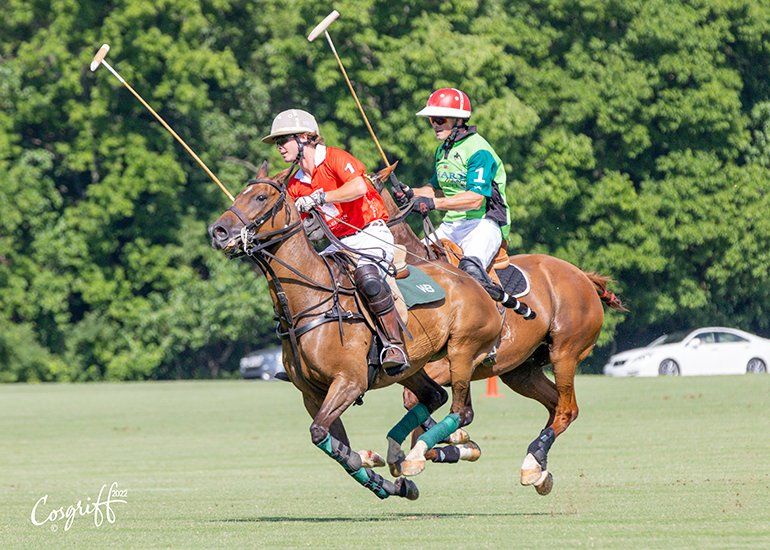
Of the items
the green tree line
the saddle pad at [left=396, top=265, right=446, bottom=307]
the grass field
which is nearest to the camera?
the grass field

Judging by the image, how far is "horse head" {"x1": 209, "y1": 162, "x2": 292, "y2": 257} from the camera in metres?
11.1

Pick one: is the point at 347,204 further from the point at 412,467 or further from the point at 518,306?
the point at 412,467

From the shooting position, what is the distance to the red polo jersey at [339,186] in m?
11.9

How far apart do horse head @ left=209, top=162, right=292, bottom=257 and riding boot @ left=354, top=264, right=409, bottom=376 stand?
2.17ft

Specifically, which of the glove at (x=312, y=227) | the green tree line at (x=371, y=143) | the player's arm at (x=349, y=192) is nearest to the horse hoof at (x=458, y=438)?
the glove at (x=312, y=227)

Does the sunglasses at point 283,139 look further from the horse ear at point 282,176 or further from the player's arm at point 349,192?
the player's arm at point 349,192

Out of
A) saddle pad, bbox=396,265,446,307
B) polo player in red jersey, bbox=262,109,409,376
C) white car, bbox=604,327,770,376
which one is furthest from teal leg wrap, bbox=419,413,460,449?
white car, bbox=604,327,770,376

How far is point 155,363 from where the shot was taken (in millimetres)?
43625

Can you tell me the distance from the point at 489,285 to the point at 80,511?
3821mm

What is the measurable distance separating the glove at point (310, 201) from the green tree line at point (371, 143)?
93.6 feet

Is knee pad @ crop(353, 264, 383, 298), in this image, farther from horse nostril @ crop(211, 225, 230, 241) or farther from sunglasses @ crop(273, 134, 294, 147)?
horse nostril @ crop(211, 225, 230, 241)

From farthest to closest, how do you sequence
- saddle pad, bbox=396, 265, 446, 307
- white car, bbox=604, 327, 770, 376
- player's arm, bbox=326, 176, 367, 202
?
white car, bbox=604, 327, 770, 376, saddle pad, bbox=396, 265, 446, 307, player's arm, bbox=326, 176, 367, 202

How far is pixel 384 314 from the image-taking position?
1183 cm

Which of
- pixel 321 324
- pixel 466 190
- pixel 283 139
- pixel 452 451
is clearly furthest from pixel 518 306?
pixel 283 139
